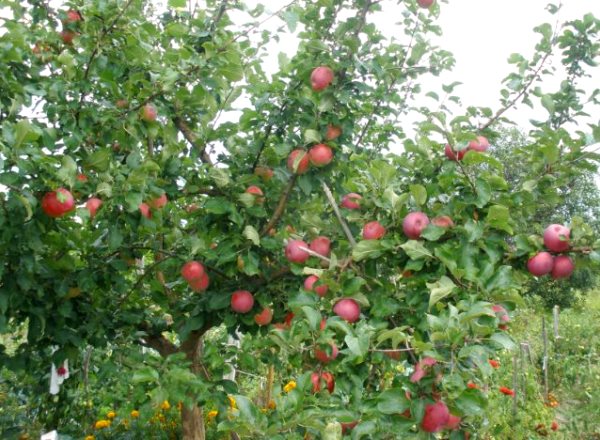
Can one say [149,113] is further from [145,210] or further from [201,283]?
[201,283]

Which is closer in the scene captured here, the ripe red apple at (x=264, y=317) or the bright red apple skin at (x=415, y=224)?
the bright red apple skin at (x=415, y=224)

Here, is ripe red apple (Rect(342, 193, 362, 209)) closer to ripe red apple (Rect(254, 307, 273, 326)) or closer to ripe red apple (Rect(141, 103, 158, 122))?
ripe red apple (Rect(254, 307, 273, 326))

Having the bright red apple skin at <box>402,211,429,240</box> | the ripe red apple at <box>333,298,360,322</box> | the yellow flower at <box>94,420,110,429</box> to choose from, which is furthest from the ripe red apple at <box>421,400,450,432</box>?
the yellow flower at <box>94,420,110,429</box>

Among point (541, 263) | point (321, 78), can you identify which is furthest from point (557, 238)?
point (321, 78)

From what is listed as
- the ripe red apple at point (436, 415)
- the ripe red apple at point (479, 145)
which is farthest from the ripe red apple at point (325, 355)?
the ripe red apple at point (479, 145)

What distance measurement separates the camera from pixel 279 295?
2158mm

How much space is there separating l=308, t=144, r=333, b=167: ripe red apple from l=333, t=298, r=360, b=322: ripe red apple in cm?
50

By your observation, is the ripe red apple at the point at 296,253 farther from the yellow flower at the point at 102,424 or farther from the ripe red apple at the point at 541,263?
the yellow flower at the point at 102,424

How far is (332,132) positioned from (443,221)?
51cm

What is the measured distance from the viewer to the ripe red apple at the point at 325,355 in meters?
1.40

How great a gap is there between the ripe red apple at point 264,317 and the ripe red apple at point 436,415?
38.7 inches

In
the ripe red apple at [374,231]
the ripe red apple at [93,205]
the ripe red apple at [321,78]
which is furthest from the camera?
the ripe red apple at [321,78]

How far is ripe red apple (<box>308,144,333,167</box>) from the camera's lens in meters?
1.85

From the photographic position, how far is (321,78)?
1.85 m
